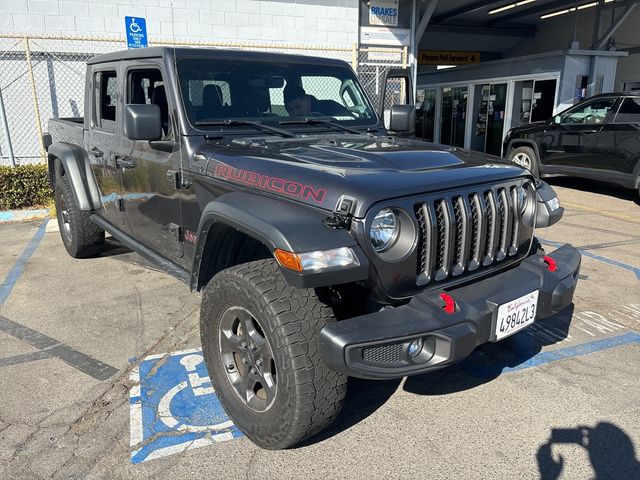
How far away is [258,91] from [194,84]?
45cm

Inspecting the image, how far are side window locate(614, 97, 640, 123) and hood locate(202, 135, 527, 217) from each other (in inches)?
263

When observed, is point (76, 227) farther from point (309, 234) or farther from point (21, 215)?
point (309, 234)

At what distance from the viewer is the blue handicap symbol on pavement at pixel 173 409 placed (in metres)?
2.63

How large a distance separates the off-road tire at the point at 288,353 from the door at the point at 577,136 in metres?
8.21

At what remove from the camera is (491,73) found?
540 inches

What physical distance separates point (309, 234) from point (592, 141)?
27.4ft

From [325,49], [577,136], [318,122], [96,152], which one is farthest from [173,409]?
[325,49]

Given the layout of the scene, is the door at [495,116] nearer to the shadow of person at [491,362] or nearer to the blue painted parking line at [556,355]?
the shadow of person at [491,362]

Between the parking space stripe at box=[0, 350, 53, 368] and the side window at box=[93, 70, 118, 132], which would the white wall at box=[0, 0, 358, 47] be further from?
the parking space stripe at box=[0, 350, 53, 368]

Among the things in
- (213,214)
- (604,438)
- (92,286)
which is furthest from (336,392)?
(92,286)

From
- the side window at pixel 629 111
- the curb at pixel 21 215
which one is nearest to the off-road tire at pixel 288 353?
the curb at pixel 21 215

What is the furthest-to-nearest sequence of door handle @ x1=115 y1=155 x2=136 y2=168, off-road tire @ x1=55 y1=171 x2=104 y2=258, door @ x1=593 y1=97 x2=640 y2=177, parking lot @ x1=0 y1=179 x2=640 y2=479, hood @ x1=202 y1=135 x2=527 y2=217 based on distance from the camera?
door @ x1=593 y1=97 x2=640 y2=177, off-road tire @ x1=55 y1=171 x2=104 y2=258, door handle @ x1=115 y1=155 x2=136 y2=168, parking lot @ x1=0 y1=179 x2=640 y2=479, hood @ x1=202 y1=135 x2=527 y2=217

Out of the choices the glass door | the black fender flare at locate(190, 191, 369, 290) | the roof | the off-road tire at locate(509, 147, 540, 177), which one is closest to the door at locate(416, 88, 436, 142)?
the glass door

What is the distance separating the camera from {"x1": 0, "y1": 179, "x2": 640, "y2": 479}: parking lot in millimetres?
2479
